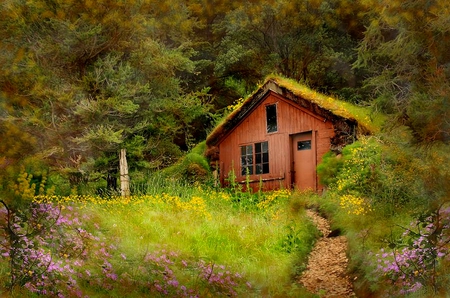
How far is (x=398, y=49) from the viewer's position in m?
7.08

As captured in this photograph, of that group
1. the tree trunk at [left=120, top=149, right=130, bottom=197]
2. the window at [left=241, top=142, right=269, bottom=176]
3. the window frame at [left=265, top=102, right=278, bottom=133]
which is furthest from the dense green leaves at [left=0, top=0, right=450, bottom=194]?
the window at [left=241, top=142, right=269, bottom=176]

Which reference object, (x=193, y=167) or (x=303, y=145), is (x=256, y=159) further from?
(x=193, y=167)

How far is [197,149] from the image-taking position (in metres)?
16.6

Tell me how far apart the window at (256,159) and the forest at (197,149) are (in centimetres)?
123

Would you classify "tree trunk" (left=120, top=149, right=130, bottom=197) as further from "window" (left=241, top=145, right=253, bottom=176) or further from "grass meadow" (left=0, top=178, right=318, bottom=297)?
"window" (left=241, top=145, right=253, bottom=176)

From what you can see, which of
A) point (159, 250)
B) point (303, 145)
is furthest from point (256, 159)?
point (159, 250)

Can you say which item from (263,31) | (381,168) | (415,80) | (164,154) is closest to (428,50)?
(415,80)

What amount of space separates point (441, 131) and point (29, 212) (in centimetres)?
496

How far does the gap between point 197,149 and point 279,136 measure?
10.4ft

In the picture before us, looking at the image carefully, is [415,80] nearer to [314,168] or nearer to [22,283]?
[22,283]

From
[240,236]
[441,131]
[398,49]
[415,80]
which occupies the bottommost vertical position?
[240,236]

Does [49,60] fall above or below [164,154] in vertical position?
above

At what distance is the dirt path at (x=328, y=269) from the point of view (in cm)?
695

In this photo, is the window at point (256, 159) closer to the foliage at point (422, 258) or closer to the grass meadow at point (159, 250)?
the grass meadow at point (159, 250)
